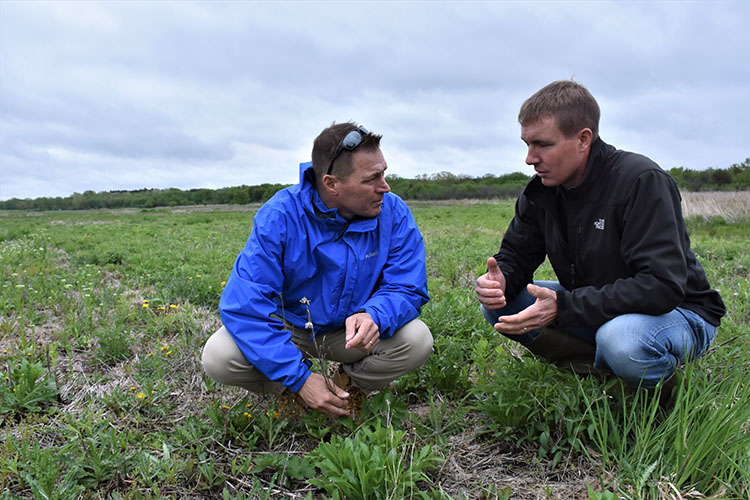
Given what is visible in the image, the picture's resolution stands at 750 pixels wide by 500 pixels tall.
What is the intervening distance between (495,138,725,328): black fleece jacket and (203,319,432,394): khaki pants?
0.85m

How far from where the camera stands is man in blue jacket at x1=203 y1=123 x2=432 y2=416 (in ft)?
8.38

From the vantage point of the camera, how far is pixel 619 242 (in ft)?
8.34

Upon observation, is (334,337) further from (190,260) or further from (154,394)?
(190,260)


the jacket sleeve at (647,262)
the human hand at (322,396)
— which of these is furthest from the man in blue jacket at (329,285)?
the jacket sleeve at (647,262)

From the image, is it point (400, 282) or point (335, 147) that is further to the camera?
point (400, 282)

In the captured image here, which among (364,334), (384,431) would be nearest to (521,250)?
(364,334)

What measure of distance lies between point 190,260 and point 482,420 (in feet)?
21.6

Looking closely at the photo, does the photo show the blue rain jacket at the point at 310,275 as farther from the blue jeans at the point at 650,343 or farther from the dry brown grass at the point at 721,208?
the dry brown grass at the point at 721,208

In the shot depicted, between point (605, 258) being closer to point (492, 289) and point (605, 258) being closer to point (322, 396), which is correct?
point (492, 289)

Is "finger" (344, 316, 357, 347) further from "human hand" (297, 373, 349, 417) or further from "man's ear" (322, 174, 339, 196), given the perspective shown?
"man's ear" (322, 174, 339, 196)

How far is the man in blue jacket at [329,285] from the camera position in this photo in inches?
101

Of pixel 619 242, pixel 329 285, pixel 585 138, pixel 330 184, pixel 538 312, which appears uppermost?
pixel 585 138

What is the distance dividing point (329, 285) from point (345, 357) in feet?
1.68

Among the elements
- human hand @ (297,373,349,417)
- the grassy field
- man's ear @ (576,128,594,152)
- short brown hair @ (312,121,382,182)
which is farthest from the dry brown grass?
human hand @ (297,373,349,417)
